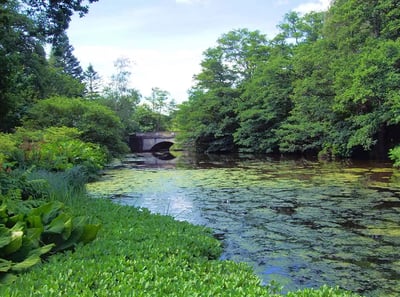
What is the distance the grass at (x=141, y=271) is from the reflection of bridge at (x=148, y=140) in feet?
129

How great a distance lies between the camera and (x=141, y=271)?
Answer: 2.99 meters

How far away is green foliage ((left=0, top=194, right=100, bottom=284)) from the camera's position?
3029 mm

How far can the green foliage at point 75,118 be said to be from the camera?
54.2ft

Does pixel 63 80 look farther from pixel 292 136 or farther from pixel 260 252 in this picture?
pixel 260 252

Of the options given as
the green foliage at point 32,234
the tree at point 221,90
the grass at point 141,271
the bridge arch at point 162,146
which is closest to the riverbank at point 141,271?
the grass at point 141,271

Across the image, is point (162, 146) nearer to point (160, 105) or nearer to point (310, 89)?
point (160, 105)

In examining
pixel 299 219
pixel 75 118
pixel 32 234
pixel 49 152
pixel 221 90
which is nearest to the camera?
pixel 32 234

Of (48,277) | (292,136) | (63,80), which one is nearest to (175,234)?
(48,277)

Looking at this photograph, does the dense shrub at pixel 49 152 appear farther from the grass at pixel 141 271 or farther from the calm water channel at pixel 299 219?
the grass at pixel 141 271

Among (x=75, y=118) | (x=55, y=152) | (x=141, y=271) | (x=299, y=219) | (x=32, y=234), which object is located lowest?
(x=299, y=219)

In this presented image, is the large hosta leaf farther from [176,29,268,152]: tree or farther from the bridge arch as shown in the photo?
the bridge arch

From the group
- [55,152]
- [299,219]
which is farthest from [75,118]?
[299,219]

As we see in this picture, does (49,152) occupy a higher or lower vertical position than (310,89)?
lower

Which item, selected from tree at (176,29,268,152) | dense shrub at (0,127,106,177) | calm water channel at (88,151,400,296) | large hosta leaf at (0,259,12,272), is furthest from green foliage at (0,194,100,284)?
tree at (176,29,268,152)
